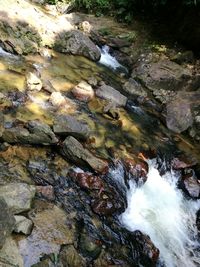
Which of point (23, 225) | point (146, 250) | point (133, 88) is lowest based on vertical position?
point (133, 88)

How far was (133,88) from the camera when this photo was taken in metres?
11.0

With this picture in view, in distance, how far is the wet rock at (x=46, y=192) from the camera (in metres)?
5.87

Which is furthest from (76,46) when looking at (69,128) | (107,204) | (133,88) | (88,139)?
(107,204)

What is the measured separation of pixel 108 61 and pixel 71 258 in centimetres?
851

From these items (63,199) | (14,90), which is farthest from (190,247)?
(14,90)

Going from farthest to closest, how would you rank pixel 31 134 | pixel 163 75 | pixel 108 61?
pixel 108 61
pixel 163 75
pixel 31 134

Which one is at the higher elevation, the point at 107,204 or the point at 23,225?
the point at 23,225

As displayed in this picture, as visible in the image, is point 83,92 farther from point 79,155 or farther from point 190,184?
point 190,184

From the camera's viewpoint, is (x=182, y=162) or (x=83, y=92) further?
(x=83, y=92)

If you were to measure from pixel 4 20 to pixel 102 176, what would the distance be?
21.2ft

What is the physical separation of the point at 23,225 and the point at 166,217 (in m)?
3.08

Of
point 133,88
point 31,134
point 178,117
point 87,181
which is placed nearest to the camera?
point 87,181

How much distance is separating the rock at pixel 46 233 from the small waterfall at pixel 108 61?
7.38 metres

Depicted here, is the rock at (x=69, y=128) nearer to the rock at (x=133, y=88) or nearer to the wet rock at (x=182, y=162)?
the wet rock at (x=182, y=162)
